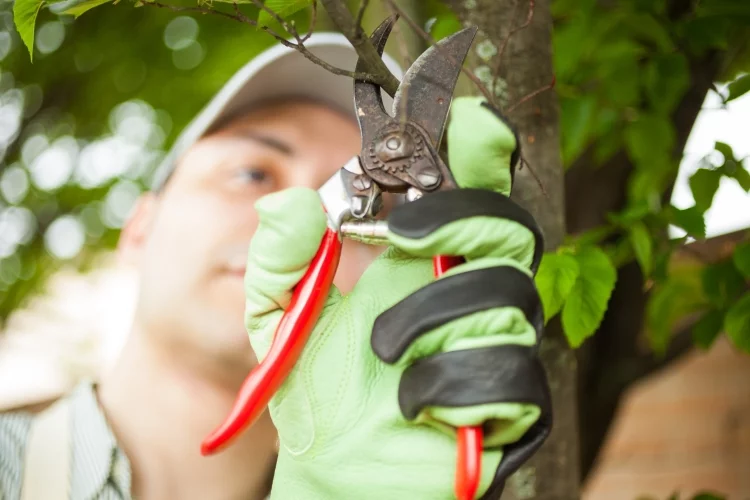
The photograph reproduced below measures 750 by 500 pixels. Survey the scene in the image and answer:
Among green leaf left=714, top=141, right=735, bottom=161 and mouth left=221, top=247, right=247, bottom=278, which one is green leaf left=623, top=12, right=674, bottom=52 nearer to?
green leaf left=714, top=141, right=735, bottom=161

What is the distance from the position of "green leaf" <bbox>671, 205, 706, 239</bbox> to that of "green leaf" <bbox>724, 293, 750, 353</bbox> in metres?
0.11

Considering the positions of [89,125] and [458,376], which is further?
[89,125]

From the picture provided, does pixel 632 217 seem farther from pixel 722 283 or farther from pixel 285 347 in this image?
pixel 285 347

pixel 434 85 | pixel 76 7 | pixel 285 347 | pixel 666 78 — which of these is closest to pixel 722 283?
pixel 666 78

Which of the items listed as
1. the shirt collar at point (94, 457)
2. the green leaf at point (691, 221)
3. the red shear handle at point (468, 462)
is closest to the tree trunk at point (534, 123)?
the green leaf at point (691, 221)

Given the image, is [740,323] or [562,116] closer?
[740,323]

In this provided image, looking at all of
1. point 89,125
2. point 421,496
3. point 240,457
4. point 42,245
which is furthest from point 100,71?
point 421,496

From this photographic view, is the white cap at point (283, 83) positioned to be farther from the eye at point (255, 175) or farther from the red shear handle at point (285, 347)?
the red shear handle at point (285, 347)

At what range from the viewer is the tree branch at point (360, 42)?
55cm

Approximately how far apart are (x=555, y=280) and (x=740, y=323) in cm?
34

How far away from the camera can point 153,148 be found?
251cm

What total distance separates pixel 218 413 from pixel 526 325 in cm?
75

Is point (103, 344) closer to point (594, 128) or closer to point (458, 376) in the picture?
point (594, 128)

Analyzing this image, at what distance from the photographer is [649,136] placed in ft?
4.07
